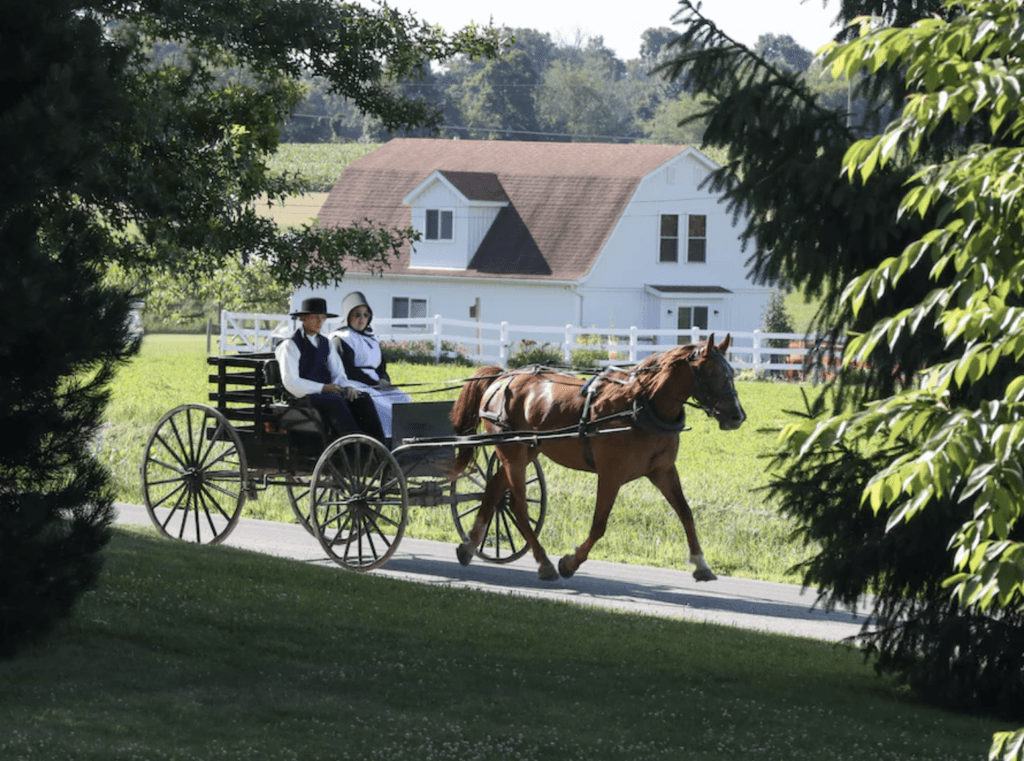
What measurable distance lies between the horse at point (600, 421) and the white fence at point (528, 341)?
1366 cm

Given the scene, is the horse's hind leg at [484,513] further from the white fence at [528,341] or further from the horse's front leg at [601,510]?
the white fence at [528,341]

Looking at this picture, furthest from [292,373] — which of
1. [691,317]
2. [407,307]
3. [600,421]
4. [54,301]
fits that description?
[691,317]

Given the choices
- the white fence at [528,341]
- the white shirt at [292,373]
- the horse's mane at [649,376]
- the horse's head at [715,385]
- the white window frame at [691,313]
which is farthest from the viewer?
the white window frame at [691,313]

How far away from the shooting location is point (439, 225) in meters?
43.1

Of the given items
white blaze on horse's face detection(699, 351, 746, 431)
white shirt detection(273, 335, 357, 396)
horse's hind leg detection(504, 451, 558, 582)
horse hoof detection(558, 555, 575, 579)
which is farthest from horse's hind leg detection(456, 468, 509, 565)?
white blaze on horse's face detection(699, 351, 746, 431)

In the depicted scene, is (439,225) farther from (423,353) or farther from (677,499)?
(677,499)

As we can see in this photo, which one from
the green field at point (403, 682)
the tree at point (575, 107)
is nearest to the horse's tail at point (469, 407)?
the green field at point (403, 682)

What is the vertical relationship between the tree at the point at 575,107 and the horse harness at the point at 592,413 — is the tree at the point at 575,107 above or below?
above

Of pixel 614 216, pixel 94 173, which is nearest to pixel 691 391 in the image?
pixel 94 173

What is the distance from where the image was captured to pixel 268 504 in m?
18.7

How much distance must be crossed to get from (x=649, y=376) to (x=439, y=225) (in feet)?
103

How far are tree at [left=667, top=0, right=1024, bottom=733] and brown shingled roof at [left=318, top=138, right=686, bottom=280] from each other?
32.4 metres

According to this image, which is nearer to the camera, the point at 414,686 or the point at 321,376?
the point at 414,686

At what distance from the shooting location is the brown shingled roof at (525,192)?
4200 centimetres
